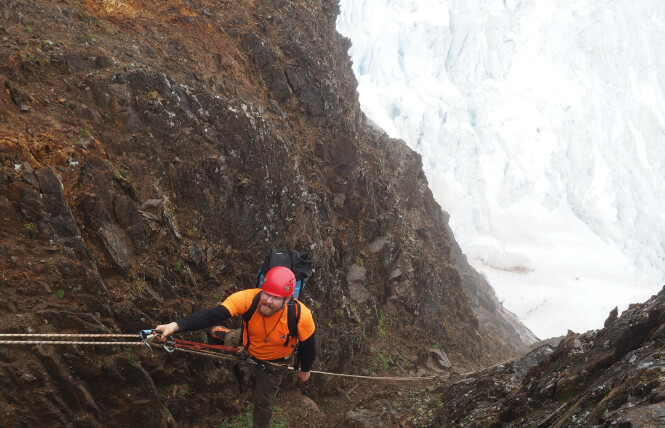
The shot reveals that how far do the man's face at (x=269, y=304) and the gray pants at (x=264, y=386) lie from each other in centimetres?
107

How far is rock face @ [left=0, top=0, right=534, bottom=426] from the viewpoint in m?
5.78

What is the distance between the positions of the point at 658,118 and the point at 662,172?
884 centimetres

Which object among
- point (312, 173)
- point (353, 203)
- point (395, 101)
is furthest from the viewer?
point (395, 101)

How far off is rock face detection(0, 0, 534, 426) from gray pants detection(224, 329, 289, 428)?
1405 mm

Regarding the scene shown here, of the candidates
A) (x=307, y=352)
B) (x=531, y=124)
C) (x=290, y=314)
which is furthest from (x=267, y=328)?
(x=531, y=124)

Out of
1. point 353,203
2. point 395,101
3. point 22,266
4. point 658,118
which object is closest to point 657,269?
point 658,118

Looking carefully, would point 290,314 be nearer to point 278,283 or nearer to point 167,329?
point 278,283

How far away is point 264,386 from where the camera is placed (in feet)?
19.0

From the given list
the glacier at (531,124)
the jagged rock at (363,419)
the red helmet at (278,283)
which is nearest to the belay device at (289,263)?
the red helmet at (278,283)

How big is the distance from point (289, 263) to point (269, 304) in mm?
1996

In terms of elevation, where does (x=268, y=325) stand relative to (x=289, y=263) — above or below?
below

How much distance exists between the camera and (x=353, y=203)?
13.4 meters

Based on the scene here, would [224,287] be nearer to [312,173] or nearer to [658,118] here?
[312,173]

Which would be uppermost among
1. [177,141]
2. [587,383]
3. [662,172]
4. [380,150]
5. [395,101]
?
[395,101]
